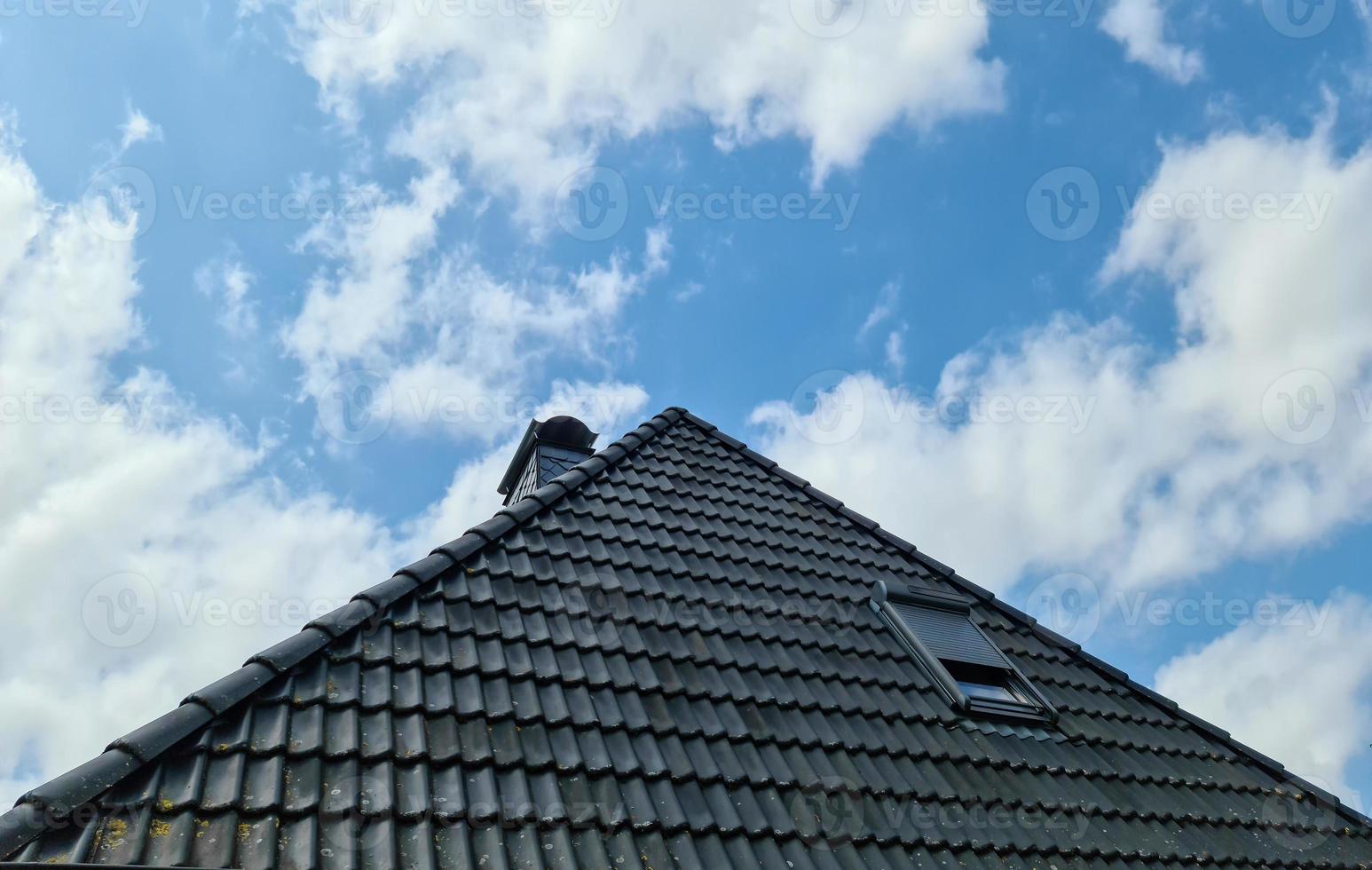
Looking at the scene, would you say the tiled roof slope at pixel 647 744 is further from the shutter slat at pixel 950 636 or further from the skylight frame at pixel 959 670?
the shutter slat at pixel 950 636

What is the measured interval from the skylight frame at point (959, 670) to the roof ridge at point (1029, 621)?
53 centimetres

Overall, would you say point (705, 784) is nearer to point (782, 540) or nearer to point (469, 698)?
point (469, 698)

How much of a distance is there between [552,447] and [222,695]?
5.17 metres

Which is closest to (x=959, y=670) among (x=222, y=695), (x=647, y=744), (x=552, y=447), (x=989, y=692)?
(x=989, y=692)

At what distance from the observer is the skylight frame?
4609mm

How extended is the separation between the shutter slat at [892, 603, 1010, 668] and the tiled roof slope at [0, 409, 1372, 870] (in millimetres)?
253

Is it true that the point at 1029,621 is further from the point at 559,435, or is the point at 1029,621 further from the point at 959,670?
the point at 559,435

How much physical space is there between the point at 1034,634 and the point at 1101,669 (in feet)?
1.57

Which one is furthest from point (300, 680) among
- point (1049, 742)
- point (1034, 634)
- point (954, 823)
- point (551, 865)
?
point (1034, 634)

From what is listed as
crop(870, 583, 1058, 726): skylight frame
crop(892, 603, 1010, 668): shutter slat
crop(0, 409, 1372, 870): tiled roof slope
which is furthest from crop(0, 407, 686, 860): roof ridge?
crop(892, 603, 1010, 668): shutter slat

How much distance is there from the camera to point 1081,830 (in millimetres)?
3879

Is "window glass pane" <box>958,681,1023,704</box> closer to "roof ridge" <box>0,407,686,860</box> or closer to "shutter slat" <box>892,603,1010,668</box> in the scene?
"shutter slat" <box>892,603,1010,668</box>

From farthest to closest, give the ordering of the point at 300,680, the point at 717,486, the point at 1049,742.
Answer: the point at 717,486 < the point at 1049,742 < the point at 300,680

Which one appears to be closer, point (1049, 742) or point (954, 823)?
point (954, 823)
